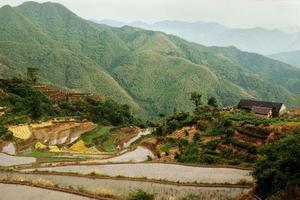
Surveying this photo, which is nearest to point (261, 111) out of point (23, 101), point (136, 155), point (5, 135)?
point (136, 155)

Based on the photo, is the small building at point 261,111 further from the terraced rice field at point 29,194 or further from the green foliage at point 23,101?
the terraced rice field at point 29,194

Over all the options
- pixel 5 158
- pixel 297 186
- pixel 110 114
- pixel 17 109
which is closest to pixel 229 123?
pixel 5 158

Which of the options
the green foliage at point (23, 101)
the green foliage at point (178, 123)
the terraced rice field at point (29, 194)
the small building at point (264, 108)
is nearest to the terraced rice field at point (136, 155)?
the green foliage at point (178, 123)

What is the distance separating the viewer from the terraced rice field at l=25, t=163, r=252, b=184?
26.0m

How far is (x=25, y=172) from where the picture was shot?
2919 cm

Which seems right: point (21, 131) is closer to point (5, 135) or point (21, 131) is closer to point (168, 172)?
point (5, 135)

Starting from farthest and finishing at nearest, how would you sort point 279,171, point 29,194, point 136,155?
point 136,155
point 29,194
point 279,171

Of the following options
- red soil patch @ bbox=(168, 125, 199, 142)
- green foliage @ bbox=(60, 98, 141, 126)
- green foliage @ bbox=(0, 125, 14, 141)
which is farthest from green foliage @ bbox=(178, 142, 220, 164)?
green foliage @ bbox=(60, 98, 141, 126)

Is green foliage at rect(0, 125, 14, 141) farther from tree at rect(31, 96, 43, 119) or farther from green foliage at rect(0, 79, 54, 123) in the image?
tree at rect(31, 96, 43, 119)

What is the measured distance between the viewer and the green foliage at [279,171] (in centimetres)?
1919

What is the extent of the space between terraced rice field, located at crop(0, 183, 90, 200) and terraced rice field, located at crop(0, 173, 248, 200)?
180 cm

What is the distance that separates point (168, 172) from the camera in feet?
93.1

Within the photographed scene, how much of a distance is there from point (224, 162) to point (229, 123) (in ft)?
38.7

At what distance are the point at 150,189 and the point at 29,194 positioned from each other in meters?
6.62
